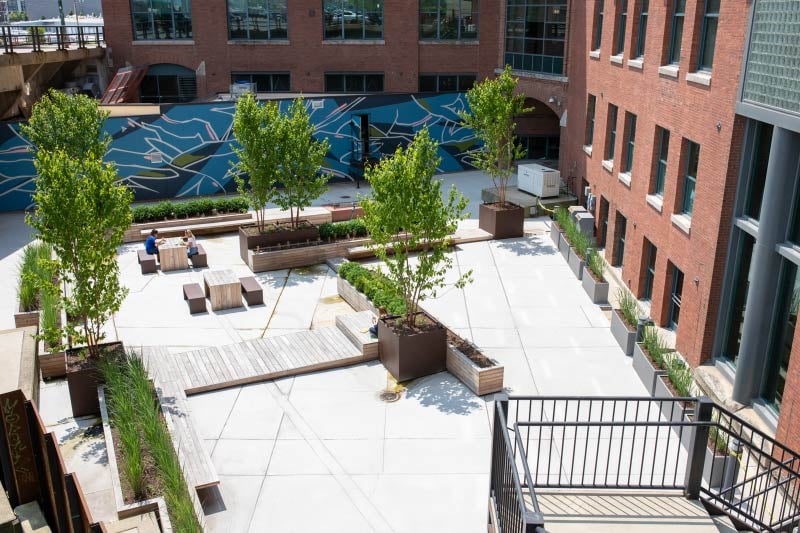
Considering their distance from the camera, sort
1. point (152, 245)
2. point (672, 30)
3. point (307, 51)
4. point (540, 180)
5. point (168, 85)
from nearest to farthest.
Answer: point (672, 30) < point (152, 245) < point (540, 180) < point (307, 51) < point (168, 85)

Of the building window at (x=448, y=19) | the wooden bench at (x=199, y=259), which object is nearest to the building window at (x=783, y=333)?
the wooden bench at (x=199, y=259)

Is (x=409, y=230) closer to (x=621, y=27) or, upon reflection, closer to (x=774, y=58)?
(x=774, y=58)

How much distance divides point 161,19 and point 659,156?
27966 mm

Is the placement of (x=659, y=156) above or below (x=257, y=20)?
below

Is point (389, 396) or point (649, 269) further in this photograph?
point (649, 269)

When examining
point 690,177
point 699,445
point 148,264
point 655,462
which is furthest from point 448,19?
point 699,445

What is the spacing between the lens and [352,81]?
123 ft

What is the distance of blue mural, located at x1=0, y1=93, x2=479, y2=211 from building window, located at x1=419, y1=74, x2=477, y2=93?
180 inches

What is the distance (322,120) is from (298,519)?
75.0 ft

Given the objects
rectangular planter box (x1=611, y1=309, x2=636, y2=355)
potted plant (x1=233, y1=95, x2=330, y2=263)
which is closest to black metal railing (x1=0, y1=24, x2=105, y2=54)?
potted plant (x1=233, y1=95, x2=330, y2=263)

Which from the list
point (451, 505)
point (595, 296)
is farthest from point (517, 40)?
point (451, 505)

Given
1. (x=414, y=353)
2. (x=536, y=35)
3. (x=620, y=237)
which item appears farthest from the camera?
(x=536, y=35)

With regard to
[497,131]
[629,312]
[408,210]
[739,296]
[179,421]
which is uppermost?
[497,131]

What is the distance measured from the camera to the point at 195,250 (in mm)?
21594
